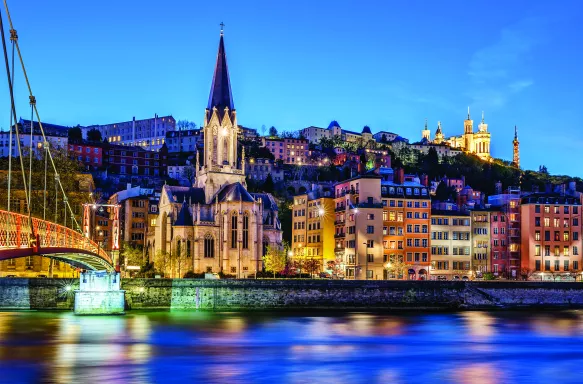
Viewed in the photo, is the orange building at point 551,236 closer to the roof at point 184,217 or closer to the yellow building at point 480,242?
the yellow building at point 480,242

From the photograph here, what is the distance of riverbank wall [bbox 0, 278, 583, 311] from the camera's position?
71188 mm

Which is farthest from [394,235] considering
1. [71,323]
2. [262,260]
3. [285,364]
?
[285,364]

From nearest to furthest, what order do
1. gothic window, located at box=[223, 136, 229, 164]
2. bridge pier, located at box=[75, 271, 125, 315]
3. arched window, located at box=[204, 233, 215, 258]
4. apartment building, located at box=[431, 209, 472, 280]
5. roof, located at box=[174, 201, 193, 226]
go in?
1. bridge pier, located at box=[75, 271, 125, 315]
2. arched window, located at box=[204, 233, 215, 258]
3. roof, located at box=[174, 201, 193, 226]
4. apartment building, located at box=[431, 209, 472, 280]
5. gothic window, located at box=[223, 136, 229, 164]

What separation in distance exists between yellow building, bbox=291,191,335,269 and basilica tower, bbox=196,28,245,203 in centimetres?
1029

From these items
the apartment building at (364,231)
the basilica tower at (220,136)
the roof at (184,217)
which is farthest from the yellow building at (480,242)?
the roof at (184,217)

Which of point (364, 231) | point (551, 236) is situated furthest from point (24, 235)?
point (551, 236)

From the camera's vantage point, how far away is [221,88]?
110812mm

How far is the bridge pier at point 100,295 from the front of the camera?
66625mm

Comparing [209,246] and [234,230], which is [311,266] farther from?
[209,246]

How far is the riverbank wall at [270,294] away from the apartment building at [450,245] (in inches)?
938

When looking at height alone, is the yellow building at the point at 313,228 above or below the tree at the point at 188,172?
below

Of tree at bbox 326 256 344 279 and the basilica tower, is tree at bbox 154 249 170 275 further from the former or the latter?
tree at bbox 326 256 344 279

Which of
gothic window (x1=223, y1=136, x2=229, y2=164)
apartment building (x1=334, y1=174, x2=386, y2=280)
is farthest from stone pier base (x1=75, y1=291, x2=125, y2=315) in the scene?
gothic window (x1=223, y1=136, x2=229, y2=164)

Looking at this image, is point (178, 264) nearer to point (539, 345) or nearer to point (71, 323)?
point (71, 323)
